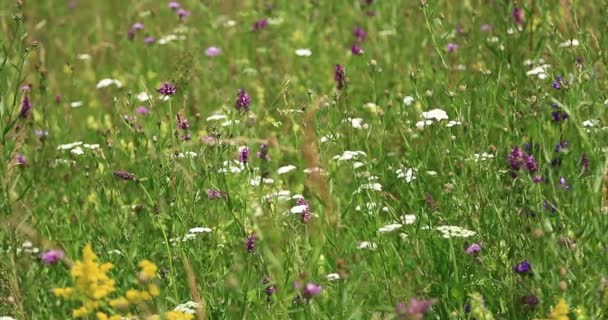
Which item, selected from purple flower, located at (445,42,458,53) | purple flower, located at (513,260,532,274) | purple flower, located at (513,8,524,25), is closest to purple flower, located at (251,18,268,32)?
purple flower, located at (445,42,458,53)

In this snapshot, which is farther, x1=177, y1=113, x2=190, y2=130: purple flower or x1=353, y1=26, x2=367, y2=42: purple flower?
x1=353, y1=26, x2=367, y2=42: purple flower

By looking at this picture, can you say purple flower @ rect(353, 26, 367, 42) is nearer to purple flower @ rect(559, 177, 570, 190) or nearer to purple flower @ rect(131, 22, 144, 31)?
purple flower @ rect(131, 22, 144, 31)

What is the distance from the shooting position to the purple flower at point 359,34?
17.7ft

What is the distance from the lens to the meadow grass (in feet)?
8.14

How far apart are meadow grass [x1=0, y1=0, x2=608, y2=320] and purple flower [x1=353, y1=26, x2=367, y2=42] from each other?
0.39 metres

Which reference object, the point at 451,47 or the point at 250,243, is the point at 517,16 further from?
the point at 250,243

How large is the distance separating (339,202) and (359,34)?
232 cm

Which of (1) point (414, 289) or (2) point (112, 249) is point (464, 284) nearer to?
(1) point (414, 289)

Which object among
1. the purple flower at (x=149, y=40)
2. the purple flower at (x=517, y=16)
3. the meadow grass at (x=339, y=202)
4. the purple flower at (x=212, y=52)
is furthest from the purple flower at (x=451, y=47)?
the purple flower at (x=149, y=40)

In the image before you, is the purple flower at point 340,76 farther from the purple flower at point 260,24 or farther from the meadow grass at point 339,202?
the purple flower at point 260,24

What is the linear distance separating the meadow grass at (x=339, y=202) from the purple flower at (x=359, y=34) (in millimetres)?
387

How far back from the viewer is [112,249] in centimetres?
320

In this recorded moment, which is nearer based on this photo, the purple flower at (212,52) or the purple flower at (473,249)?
the purple flower at (473,249)

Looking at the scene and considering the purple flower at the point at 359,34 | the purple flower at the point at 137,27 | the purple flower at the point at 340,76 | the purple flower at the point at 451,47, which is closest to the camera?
the purple flower at the point at 340,76
